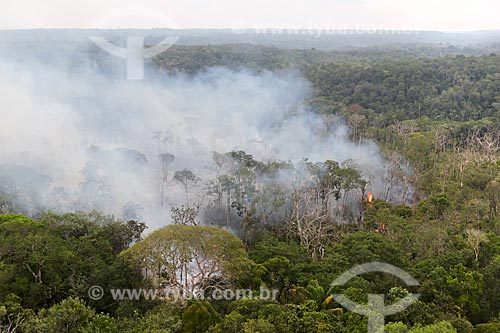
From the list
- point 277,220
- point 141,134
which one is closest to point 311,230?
point 277,220

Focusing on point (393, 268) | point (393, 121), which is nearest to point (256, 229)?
point (393, 268)

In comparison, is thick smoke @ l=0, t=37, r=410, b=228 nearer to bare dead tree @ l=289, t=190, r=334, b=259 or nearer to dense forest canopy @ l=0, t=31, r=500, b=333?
dense forest canopy @ l=0, t=31, r=500, b=333

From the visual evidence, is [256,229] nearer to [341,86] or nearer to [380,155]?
[380,155]

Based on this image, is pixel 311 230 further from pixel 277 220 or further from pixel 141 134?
pixel 141 134

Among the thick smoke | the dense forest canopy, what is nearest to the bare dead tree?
the dense forest canopy

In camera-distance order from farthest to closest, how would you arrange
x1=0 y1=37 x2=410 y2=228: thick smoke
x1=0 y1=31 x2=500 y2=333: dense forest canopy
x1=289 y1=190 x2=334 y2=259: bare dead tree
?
1. x1=0 y1=37 x2=410 y2=228: thick smoke
2. x1=289 y1=190 x2=334 y2=259: bare dead tree
3. x1=0 y1=31 x2=500 y2=333: dense forest canopy
